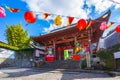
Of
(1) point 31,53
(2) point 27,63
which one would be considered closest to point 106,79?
(2) point 27,63

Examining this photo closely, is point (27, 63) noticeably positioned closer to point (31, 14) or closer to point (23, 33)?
point (23, 33)

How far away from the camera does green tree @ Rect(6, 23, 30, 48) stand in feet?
109

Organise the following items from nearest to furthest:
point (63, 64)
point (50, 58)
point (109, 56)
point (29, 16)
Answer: point (29, 16)
point (109, 56)
point (63, 64)
point (50, 58)

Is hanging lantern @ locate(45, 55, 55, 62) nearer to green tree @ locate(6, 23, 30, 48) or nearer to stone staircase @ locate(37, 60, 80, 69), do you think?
stone staircase @ locate(37, 60, 80, 69)

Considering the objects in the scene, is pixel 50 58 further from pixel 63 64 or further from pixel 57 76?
pixel 57 76

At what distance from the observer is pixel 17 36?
33.6 metres

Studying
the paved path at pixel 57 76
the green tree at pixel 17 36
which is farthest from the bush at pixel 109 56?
the green tree at pixel 17 36

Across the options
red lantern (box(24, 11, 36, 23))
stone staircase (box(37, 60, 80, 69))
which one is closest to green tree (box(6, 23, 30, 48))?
stone staircase (box(37, 60, 80, 69))

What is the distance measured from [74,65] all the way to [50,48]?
6.49 meters

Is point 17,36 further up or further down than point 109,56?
further up

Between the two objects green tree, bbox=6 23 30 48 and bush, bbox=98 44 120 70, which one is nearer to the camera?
bush, bbox=98 44 120 70

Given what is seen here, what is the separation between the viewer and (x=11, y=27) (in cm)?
3412

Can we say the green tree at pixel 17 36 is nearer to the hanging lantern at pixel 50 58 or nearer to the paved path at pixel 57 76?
the hanging lantern at pixel 50 58

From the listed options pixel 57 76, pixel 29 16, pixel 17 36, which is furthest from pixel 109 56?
pixel 17 36
